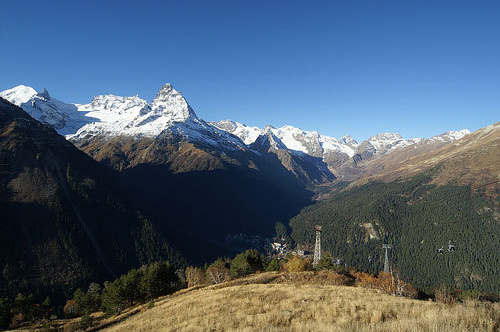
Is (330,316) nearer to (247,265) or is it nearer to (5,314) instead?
(247,265)

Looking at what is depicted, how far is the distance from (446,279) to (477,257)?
32.8 meters

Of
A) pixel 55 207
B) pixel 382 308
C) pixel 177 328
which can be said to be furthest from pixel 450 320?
pixel 55 207

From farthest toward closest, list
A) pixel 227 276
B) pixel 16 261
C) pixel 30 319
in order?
pixel 16 261, pixel 227 276, pixel 30 319

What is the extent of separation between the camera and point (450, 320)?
10.9 meters

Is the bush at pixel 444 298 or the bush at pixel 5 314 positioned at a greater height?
the bush at pixel 444 298

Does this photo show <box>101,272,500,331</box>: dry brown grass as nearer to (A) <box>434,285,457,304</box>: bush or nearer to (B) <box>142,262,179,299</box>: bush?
(A) <box>434,285,457,304</box>: bush

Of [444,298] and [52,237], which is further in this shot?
[52,237]

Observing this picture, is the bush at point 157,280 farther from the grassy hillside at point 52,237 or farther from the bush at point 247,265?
the grassy hillside at point 52,237

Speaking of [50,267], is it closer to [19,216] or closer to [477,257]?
[19,216]

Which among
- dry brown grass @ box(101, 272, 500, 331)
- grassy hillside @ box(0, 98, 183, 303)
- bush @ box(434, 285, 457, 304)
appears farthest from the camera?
grassy hillside @ box(0, 98, 183, 303)

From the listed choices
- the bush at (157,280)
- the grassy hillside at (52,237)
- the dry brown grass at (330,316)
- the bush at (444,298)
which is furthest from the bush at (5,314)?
the bush at (444,298)

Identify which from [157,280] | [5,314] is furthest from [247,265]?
[5,314]

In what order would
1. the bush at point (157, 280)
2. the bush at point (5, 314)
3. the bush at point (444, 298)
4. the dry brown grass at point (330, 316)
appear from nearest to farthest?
the dry brown grass at point (330, 316), the bush at point (444, 298), the bush at point (5, 314), the bush at point (157, 280)

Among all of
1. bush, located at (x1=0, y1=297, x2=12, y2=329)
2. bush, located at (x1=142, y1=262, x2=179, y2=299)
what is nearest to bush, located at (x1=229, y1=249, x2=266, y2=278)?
bush, located at (x1=142, y1=262, x2=179, y2=299)
